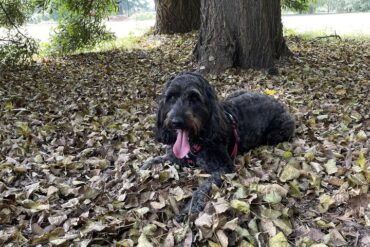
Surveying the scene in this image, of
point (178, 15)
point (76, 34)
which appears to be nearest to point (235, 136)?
point (76, 34)

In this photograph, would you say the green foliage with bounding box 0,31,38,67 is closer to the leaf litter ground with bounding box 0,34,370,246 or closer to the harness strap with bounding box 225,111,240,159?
the leaf litter ground with bounding box 0,34,370,246

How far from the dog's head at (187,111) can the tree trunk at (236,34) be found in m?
4.80

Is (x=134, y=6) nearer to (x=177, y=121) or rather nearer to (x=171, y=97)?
(x=171, y=97)

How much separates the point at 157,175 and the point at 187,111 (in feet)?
2.63

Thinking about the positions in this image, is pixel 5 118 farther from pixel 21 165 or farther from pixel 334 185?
pixel 334 185

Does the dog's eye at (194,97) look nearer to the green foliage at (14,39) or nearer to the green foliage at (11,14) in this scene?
the green foliage at (14,39)

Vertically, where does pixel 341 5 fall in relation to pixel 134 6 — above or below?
below

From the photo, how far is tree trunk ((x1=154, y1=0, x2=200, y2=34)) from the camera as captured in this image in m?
15.3

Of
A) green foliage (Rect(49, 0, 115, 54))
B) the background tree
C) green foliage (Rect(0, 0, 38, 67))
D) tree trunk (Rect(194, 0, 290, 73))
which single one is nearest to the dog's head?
tree trunk (Rect(194, 0, 290, 73))

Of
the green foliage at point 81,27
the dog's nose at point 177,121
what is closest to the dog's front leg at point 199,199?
the dog's nose at point 177,121

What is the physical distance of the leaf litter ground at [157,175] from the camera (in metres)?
3.52

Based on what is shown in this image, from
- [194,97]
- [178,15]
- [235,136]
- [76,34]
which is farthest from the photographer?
[178,15]

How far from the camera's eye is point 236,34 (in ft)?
29.7

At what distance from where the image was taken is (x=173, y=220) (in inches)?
148
